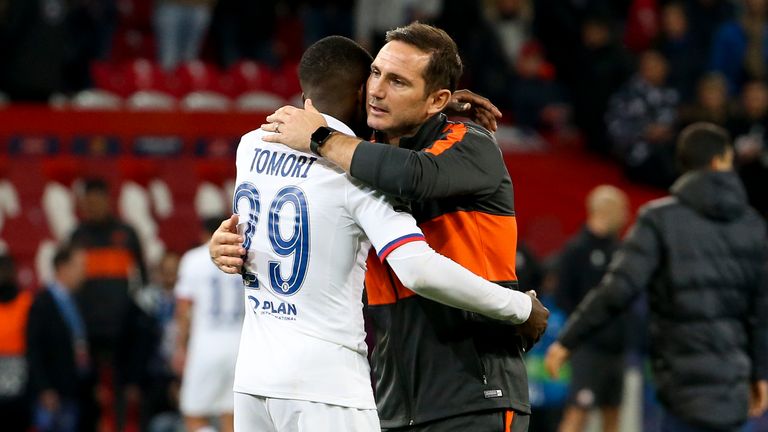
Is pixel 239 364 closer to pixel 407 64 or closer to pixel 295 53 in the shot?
pixel 407 64

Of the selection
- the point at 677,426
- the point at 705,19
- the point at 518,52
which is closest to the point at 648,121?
the point at 705,19

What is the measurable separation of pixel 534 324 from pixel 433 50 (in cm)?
92

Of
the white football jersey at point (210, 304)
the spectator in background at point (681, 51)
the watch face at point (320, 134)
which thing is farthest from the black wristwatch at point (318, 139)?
the spectator in background at point (681, 51)

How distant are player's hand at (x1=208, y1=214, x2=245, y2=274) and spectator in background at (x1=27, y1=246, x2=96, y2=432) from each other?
5894 mm

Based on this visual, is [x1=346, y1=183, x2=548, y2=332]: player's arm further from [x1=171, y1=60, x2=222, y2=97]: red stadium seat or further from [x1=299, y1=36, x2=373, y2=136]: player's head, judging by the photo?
[x1=171, y1=60, x2=222, y2=97]: red stadium seat

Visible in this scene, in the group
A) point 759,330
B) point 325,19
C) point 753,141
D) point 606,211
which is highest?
point 325,19

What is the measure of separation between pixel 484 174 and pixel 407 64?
0.42 metres

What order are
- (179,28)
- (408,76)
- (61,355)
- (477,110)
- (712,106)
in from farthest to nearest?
(179,28) → (712,106) → (61,355) → (477,110) → (408,76)

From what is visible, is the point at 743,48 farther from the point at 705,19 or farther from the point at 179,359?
the point at 179,359

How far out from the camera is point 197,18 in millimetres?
13484

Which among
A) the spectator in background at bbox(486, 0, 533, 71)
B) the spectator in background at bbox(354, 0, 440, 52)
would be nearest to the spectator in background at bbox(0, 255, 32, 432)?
the spectator in background at bbox(354, 0, 440, 52)

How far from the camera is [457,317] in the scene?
418cm

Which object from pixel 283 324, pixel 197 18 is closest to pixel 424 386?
pixel 283 324

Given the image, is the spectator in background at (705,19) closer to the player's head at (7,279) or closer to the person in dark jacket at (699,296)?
the player's head at (7,279)
